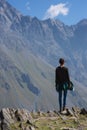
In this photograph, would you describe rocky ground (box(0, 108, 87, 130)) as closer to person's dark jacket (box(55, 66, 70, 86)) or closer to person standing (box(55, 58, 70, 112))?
person standing (box(55, 58, 70, 112))

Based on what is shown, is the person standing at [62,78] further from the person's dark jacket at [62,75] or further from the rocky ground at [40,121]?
the rocky ground at [40,121]

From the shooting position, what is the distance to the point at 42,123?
24.9 m

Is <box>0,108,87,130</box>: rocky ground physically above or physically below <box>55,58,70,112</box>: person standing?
below

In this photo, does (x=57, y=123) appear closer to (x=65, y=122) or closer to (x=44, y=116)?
(x=65, y=122)

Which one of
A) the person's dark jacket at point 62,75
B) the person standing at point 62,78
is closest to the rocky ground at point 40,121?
the person standing at point 62,78

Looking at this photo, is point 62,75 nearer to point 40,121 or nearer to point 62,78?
point 62,78

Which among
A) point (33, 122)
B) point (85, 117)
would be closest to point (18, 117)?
point (33, 122)

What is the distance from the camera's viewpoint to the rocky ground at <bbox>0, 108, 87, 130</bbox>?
76.6 ft

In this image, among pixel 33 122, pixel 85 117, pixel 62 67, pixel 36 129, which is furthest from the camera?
pixel 62 67

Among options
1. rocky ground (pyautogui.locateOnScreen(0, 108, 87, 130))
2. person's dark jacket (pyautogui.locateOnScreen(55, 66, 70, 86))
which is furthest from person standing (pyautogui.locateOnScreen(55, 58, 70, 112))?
rocky ground (pyautogui.locateOnScreen(0, 108, 87, 130))

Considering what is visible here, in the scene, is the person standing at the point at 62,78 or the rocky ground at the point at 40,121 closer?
the rocky ground at the point at 40,121

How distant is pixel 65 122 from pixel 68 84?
517 centimetres

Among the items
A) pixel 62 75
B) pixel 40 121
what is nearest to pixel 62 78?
pixel 62 75

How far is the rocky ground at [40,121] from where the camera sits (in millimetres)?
23359
